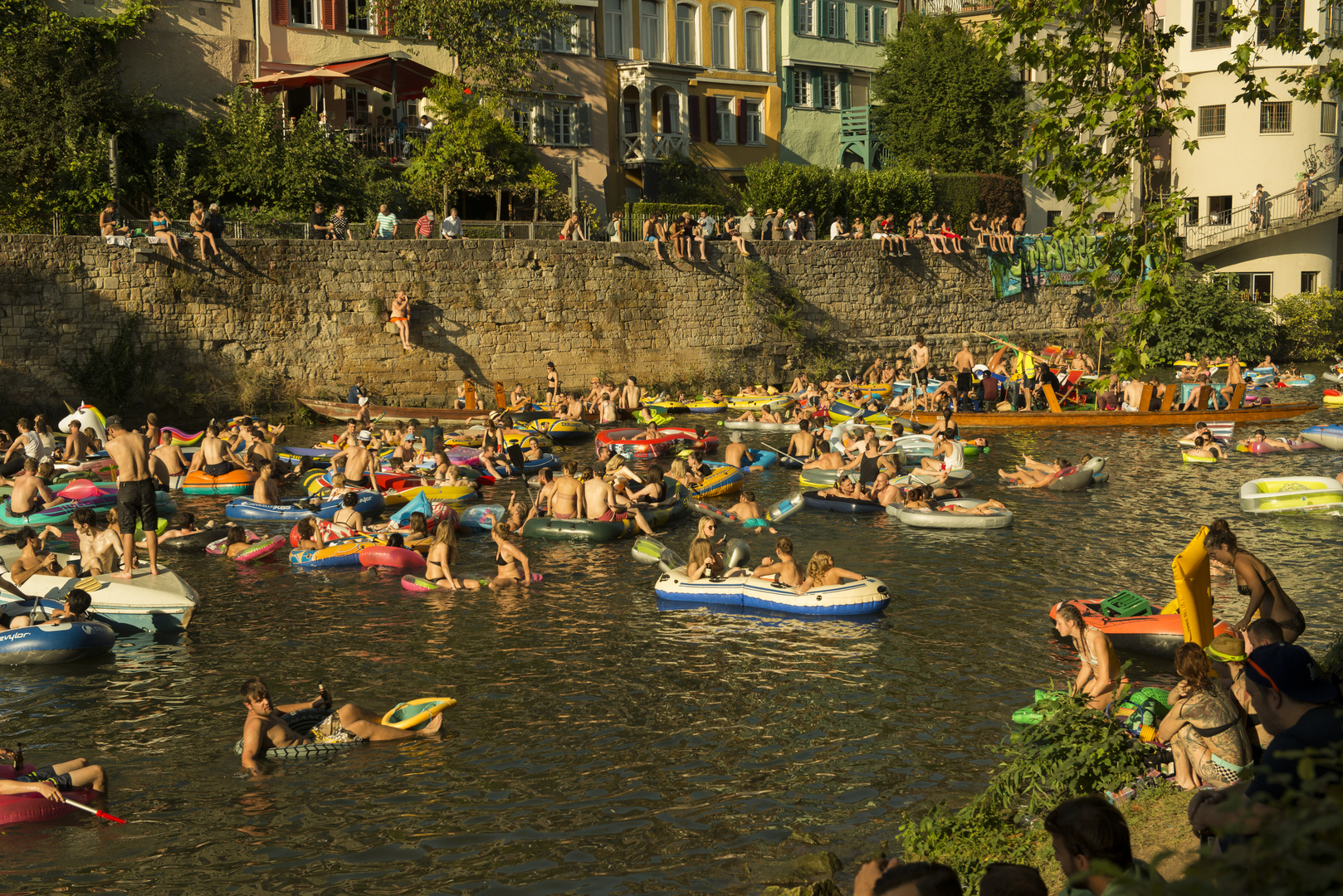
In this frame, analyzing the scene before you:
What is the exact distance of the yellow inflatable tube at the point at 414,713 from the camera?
934 cm

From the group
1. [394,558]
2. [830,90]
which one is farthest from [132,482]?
[830,90]

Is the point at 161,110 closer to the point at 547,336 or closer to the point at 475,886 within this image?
the point at 547,336

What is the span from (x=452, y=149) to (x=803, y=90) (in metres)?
16.0

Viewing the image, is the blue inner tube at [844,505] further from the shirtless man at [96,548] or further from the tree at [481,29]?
the tree at [481,29]

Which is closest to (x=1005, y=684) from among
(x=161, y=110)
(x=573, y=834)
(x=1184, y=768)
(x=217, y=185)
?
(x=1184, y=768)

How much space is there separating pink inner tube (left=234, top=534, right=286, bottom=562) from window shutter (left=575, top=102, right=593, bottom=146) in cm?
2179

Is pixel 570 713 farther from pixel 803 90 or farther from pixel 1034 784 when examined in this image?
pixel 803 90

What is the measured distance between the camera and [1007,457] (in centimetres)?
2228

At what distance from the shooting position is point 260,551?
15133mm

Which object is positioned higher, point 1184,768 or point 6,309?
point 6,309

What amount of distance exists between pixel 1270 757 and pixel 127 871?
6352mm

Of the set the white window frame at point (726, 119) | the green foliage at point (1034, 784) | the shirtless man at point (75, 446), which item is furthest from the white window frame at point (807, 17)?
the green foliage at point (1034, 784)

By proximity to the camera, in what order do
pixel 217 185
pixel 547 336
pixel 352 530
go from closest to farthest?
pixel 352 530, pixel 217 185, pixel 547 336

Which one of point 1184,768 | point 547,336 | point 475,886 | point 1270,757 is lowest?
point 475,886
